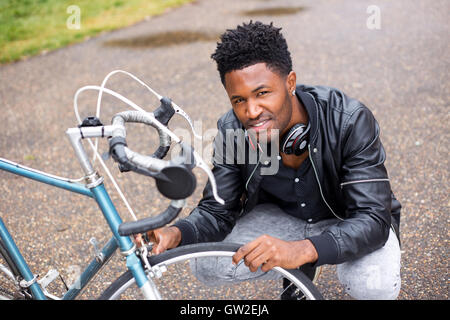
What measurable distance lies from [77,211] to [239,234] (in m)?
1.95

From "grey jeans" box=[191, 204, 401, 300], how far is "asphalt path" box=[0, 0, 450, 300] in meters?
0.63

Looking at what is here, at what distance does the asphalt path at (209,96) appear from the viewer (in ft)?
10.8

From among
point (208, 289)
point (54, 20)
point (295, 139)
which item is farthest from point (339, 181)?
point (54, 20)

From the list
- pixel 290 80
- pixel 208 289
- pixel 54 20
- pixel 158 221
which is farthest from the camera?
pixel 54 20

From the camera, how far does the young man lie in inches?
74.2

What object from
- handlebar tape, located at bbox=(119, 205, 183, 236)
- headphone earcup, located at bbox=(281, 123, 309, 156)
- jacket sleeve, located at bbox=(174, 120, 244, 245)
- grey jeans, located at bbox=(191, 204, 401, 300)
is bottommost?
grey jeans, located at bbox=(191, 204, 401, 300)

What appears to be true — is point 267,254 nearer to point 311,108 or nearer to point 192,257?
point 192,257

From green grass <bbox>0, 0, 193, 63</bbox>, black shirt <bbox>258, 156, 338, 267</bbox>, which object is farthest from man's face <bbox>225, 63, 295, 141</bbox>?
green grass <bbox>0, 0, 193, 63</bbox>

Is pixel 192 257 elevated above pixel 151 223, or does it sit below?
below

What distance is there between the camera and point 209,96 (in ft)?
18.2

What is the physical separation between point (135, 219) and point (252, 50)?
88cm

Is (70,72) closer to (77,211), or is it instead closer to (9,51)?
(9,51)

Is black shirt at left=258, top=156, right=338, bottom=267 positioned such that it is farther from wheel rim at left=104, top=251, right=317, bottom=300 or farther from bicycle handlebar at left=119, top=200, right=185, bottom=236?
bicycle handlebar at left=119, top=200, right=185, bottom=236

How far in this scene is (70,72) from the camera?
21.8 feet
